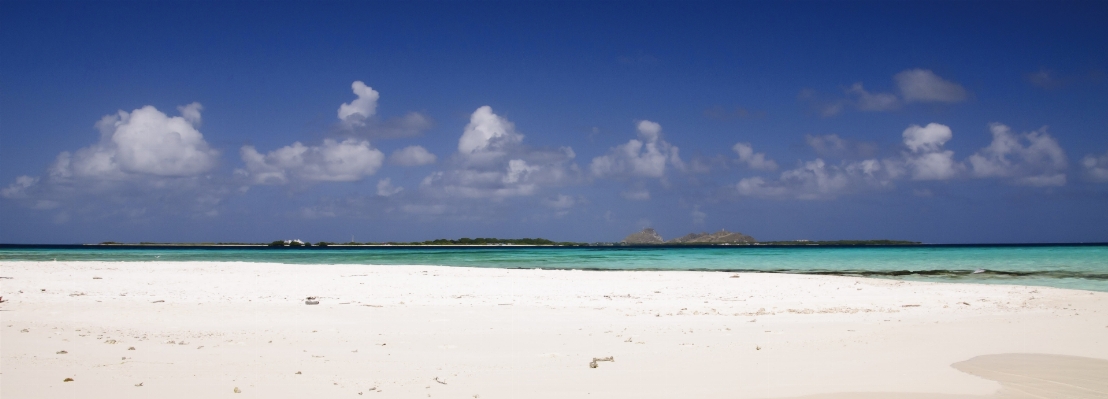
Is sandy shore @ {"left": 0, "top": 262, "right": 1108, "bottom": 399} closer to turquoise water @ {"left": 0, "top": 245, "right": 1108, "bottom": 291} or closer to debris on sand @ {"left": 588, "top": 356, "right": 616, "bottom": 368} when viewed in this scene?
debris on sand @ {"left": 588, "top": 356, "right": 616, "bottom": 368}

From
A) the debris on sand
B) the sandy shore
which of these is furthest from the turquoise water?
the debris on sand

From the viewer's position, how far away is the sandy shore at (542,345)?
7.15 m

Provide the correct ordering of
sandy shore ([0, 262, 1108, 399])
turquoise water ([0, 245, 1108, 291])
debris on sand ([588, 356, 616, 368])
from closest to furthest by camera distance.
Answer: sandy shore ([0, 262, 1108, 399]), debris on sand ([588, 356, 616, 368]), turquoise water ([0, 245, 1108, 291])

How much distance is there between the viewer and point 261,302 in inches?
602

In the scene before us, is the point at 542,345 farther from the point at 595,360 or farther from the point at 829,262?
the point at 829,262

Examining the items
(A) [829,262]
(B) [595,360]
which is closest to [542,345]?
(B) [595,360]

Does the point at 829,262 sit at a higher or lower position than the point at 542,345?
higher

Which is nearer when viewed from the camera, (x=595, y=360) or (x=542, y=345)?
(x=595, y=360)

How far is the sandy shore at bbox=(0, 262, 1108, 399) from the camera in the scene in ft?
23.5

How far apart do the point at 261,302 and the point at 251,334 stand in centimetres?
521

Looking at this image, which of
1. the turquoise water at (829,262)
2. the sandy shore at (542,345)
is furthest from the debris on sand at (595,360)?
the turquoise water at (829,262)

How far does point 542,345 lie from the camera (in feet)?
31.9

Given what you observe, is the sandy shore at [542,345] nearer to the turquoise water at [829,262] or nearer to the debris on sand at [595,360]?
the debris on sand at [595,360]

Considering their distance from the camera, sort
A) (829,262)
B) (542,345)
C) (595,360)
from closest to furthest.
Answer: (595,360) → (542,345) → (829,262)
